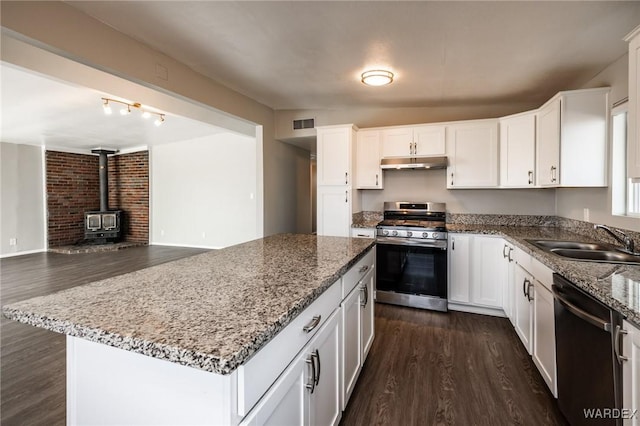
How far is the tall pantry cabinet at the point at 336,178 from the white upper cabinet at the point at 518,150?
1.73 metres

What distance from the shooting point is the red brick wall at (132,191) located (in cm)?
792

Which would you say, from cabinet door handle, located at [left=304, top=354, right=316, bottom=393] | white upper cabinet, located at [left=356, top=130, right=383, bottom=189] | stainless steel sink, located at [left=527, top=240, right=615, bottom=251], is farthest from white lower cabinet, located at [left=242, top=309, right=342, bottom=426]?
white upper cabinet, located at [left=356, top=130, right=383, bottom=189]

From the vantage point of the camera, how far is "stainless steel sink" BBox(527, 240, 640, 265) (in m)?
1.93

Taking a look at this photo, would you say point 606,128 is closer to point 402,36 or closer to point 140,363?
point 402,36

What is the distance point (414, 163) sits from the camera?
3662 millimetres

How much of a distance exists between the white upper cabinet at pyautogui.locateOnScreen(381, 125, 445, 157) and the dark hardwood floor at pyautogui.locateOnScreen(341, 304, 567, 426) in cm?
202

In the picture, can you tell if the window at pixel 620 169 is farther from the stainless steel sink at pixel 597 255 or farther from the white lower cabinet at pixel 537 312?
the white lower cabinet at pixel 537 312

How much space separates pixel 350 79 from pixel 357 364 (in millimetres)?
2664

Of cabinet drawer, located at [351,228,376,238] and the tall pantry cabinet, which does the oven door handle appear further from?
the tall pantry cabinet

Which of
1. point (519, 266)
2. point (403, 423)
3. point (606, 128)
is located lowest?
point (403, 423)

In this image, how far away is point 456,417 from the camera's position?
5.83ft

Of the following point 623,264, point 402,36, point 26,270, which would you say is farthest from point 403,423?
point 26,270

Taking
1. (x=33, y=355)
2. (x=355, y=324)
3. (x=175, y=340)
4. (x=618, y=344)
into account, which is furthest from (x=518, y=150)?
(x=33, y=355)

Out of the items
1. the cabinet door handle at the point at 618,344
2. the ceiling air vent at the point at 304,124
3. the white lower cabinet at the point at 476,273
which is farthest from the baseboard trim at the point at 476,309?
the ceiling air vent at the point at 304,124
